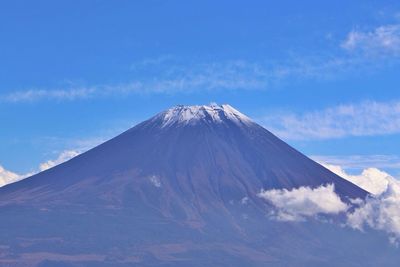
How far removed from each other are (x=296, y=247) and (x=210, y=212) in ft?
69.2

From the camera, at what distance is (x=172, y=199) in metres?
196

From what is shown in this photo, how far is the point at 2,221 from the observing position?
18888 cm

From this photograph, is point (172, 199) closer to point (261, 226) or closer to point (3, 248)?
point (261, 226)

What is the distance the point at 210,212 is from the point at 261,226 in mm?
11841

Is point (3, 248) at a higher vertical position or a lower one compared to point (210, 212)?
lower

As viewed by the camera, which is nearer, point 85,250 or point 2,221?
point 85,250

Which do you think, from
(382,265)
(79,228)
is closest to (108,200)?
(79,228)

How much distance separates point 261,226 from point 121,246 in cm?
3456

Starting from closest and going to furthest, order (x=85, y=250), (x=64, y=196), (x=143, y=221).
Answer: (x=85, y=250)
(x=143, y=221)
(x=64, y=196)

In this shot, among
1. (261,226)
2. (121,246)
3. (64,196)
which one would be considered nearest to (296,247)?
(261,226)

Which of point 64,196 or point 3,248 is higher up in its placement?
point 64,196

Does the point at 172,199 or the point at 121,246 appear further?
the point at 172,199

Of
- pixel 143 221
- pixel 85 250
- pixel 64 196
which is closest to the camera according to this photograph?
pixel 85 250

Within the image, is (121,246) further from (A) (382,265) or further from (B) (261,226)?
(A) (382,265)
